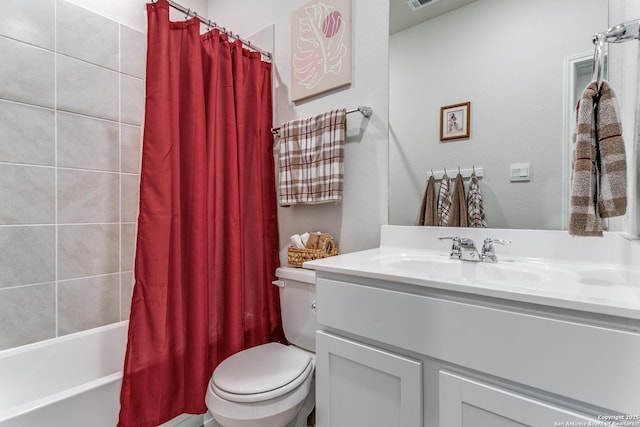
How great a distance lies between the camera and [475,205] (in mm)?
1145

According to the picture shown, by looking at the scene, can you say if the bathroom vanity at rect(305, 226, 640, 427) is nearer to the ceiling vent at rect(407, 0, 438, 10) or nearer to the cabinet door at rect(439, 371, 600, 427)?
the cabinet door at rect(439, 371, 600, 427)

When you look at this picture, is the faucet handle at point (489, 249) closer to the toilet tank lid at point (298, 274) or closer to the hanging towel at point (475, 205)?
the hanging towel at point (475, 205)

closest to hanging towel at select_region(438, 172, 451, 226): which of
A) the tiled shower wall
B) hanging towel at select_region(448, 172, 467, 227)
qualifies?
hanging towel at select_region(448, 172, 467, 227)

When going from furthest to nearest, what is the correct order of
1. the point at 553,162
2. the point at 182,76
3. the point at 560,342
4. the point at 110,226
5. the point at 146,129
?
the point at 110,226
the point at 182,76
the point at 146,129
the point at 553,162
the point at 560,342

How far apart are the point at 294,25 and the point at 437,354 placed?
176 centimetres

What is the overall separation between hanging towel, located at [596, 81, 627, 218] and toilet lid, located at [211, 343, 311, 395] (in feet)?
3.56

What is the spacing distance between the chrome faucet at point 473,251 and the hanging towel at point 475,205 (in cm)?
9

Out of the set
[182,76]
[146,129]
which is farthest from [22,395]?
[182,76]

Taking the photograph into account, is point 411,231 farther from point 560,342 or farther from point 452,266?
point 560,342

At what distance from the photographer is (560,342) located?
0.57 m

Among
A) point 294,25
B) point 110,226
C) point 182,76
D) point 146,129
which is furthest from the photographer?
point 294,25

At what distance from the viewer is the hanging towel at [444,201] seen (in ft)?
3.94

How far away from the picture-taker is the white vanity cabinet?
0.54 meters

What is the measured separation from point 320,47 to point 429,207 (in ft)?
3.37
